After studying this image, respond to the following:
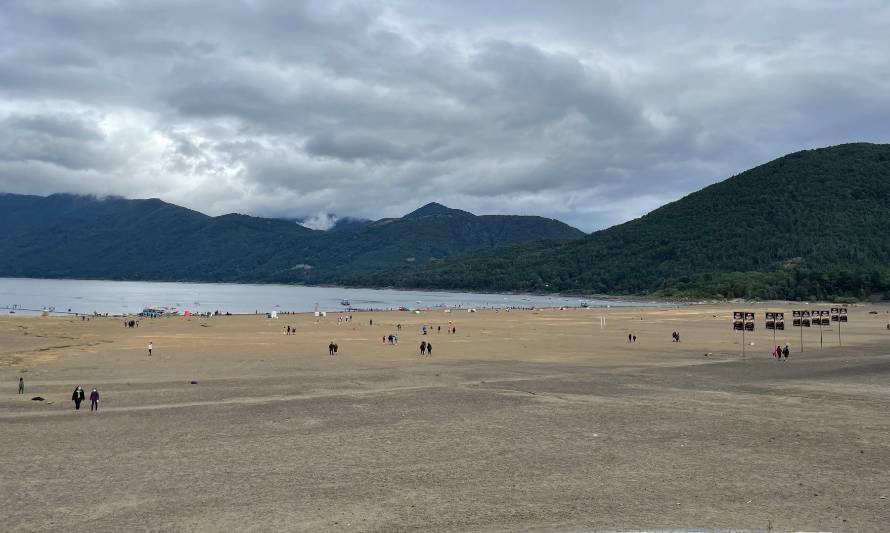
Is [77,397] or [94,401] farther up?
[77,397]

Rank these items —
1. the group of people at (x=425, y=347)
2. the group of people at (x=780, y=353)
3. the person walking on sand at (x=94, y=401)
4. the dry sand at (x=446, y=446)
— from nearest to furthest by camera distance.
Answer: the dry sand at (x=446, y=446)
the person walking on sand at (x=94, y=401)
the group of people at (x=780, y=353)
the group of people at (x=425, y=347)

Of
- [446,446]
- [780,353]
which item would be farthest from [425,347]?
[446,446]

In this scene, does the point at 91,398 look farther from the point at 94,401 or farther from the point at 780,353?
the point at 780,353

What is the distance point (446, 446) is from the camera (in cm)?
1886

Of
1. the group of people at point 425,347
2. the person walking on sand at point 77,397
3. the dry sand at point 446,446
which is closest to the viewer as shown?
the dry sand at point 446,446

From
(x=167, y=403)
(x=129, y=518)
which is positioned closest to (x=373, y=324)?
(x=167, y=403)

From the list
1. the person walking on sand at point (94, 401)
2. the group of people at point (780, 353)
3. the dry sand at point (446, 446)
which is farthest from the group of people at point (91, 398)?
the group of people at point (780, 353)

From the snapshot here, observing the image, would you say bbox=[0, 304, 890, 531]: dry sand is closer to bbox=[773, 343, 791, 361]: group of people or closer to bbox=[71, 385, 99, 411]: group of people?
bbox=[71, 385, 99, 411]: group of people

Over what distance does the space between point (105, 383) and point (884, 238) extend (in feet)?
681

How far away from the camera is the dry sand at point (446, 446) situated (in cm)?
1292

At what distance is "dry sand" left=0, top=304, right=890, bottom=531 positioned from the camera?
12.9 metres

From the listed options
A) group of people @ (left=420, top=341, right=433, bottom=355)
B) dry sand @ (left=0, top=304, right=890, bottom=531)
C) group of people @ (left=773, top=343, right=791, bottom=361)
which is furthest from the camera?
group of people @ (left=420, top=341, right=433, bottom=355)

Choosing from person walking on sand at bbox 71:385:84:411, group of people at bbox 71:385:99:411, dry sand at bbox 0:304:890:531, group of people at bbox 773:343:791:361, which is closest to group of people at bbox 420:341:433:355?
dry sand at bbox 0:304:890:531

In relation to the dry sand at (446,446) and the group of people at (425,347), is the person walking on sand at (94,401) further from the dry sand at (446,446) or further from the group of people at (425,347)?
the group of people at (425,347)
